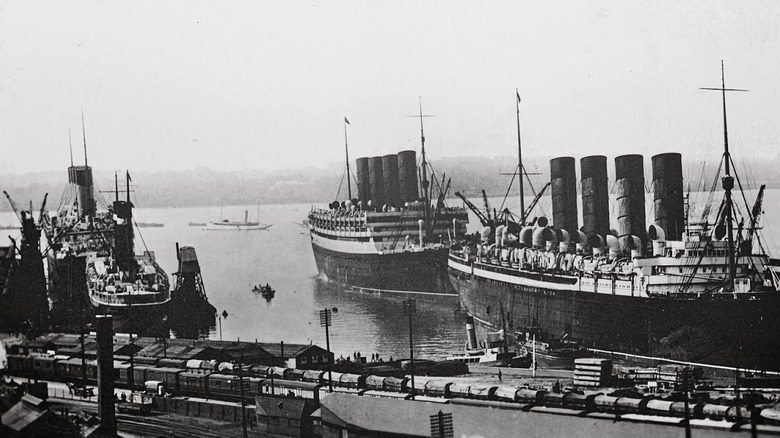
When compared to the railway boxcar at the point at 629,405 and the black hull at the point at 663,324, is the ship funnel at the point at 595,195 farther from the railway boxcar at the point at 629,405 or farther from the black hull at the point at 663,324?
the railway boxcar at the point at 629,405

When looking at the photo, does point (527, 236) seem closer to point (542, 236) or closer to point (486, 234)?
point (542, 236)

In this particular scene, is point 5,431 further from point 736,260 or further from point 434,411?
point 736,260

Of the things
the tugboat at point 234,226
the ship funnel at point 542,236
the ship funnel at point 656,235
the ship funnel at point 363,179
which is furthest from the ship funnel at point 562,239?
the tugboat at point 234,226

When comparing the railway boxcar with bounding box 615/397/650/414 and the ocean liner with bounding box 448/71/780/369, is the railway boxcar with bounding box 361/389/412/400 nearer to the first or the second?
the railway boxcar with bounding box 615/397/650/414

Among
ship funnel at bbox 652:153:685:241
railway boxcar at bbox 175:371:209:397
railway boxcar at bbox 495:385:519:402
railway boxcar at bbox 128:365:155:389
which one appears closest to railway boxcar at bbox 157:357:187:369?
railway boxcar at bbox 128:365:155:389

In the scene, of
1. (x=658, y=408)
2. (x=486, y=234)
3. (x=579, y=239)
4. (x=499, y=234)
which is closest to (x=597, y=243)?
(x=579, y=239)
